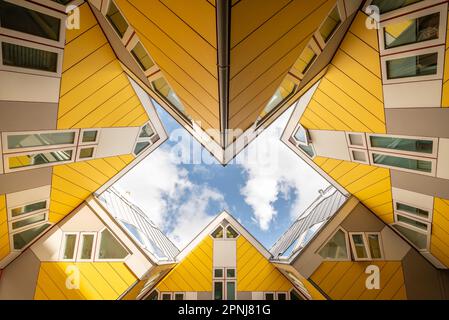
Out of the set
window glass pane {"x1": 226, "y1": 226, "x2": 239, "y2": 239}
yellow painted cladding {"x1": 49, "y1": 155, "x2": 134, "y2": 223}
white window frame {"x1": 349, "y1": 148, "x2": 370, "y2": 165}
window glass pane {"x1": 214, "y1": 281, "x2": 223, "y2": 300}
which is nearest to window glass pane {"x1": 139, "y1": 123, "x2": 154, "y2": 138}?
yellow painted cladding {"x1": 49, "y1": 155, "x2": 134, "y2": 223}

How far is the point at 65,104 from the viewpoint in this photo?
19.9 feet

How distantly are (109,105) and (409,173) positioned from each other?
841 centimetres

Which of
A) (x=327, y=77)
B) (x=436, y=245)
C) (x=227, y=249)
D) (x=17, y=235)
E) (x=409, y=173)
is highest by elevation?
(x=327, y=77)

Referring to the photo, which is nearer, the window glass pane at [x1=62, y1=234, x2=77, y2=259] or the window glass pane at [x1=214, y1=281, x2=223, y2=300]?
the window glass pane at [x1=62, y1=234, x2=77, y2=259]

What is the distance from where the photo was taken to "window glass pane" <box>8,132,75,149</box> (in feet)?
18.8

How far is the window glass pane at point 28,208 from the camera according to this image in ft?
24.7

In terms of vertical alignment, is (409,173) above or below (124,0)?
below

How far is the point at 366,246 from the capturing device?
34.7 feet

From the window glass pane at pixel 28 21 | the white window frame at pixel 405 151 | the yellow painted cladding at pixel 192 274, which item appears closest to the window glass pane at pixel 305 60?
the white window frame at pixel 405 151

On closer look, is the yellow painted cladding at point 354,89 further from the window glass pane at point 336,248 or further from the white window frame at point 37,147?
the white window frame at point 37,147

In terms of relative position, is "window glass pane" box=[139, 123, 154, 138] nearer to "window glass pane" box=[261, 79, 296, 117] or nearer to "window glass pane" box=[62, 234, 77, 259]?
"window glass pane" box=[62, 234, 77, 259]

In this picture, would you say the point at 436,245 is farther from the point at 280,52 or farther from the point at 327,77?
the point at 280,52

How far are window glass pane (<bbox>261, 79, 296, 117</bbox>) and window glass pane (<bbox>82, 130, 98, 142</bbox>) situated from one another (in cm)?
489

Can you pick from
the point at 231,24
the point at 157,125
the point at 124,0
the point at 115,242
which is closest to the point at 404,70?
the point at 231,24
